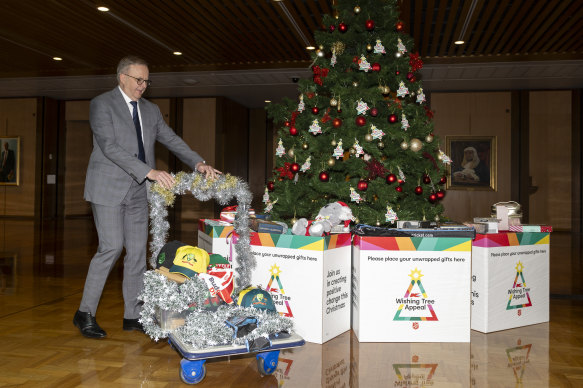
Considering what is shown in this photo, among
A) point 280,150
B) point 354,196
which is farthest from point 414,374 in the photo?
point 280,150

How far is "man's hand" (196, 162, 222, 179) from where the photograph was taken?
2604 mm

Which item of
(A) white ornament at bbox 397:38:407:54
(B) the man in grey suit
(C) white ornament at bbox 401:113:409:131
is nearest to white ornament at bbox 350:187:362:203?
(C) white ornament at bbox 401:113:409:131

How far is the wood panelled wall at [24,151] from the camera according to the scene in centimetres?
1198

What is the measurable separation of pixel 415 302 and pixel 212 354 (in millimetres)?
1230

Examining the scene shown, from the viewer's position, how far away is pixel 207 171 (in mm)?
2688

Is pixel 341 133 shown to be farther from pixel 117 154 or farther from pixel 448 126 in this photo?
pixel 448 126

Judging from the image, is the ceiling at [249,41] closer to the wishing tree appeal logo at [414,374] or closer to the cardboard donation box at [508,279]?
the cardboard donation box at [508,279]

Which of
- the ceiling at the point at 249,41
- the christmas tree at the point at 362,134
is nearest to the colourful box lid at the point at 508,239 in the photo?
the christmas tree at the point at 362,134

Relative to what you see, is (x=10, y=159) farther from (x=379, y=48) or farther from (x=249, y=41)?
(x=379, y=48)

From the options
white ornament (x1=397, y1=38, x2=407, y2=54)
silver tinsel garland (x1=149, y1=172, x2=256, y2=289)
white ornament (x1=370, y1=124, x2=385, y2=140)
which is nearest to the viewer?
silver tinsel garland (x1=149, y1=172, x2=256, y2=289)

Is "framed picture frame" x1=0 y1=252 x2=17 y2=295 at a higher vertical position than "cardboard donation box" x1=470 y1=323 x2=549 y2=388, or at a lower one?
higher

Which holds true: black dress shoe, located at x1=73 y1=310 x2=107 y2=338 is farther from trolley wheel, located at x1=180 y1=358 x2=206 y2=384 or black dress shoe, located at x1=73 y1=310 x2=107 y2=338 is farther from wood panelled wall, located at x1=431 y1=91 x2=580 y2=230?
wood panelled wall, located at x1=431 y1=91 x2=580 y2=230

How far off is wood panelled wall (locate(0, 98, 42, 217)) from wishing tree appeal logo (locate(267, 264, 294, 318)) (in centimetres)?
1093

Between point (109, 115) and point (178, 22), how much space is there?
4194 millimetres
